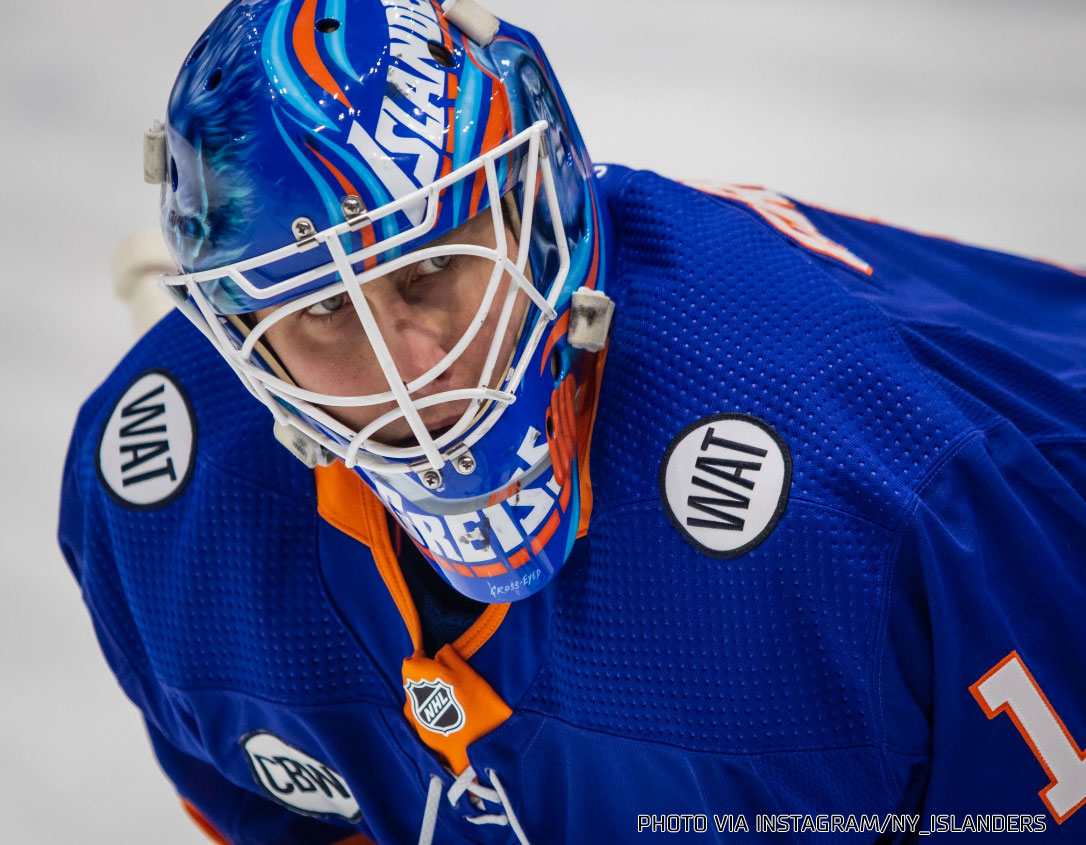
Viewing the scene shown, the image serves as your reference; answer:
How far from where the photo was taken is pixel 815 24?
2.44m

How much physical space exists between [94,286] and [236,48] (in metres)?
1.46

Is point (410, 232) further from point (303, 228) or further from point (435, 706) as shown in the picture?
point (435, 706)

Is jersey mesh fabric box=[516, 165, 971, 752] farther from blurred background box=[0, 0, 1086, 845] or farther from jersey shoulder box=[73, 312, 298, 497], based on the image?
blurred background box=[0, 0, 1086, 845]

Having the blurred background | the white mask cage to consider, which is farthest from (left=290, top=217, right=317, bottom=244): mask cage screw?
the blurred background

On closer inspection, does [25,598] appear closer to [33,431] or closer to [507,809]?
[33,431]

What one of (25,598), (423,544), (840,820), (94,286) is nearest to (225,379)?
(423,544)

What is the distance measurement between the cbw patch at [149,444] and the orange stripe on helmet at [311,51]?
506mm

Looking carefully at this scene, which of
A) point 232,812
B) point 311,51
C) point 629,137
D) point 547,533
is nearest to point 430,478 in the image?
point 547,533

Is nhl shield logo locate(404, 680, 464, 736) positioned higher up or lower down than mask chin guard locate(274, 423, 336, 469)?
lower down

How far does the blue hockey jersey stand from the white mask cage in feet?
0.50

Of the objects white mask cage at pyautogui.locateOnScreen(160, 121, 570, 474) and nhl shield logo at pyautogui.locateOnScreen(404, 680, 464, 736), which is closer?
white mask cage at pyautogui.locateOnScreen(160, 121, 570, 474)

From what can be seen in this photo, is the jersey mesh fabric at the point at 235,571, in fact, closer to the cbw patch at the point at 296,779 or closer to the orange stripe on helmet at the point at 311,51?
the cbw patch at the point at 296,779

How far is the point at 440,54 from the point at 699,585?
0.47m

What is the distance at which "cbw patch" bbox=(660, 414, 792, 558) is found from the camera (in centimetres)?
107
